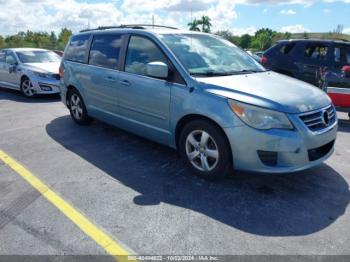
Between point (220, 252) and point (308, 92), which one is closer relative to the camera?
point (220, 252)

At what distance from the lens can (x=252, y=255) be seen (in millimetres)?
2641

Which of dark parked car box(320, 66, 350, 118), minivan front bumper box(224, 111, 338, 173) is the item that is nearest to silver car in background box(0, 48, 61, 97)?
A: dark parked car box(320, 66, 350, 118)

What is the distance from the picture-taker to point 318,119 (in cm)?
363

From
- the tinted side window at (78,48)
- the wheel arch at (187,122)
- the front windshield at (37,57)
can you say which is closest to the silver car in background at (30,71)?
the front windshield at (37,57)

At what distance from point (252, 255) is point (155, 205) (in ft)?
3.74

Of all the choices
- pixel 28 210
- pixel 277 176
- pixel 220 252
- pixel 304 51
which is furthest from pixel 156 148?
pixel 304 51

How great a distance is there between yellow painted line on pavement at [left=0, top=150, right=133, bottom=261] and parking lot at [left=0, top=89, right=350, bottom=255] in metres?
0.04

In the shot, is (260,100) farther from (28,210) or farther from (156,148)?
(28,210)

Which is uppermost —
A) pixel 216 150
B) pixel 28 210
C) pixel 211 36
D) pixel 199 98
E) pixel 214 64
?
pixel 211 36

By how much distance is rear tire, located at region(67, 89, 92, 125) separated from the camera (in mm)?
6121

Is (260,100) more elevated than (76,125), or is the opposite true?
(260,100)

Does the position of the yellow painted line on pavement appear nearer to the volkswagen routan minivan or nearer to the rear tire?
the volkswagen routan minivan

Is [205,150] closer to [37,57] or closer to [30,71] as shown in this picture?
[30,71]

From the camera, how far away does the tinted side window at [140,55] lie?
4398 mm
